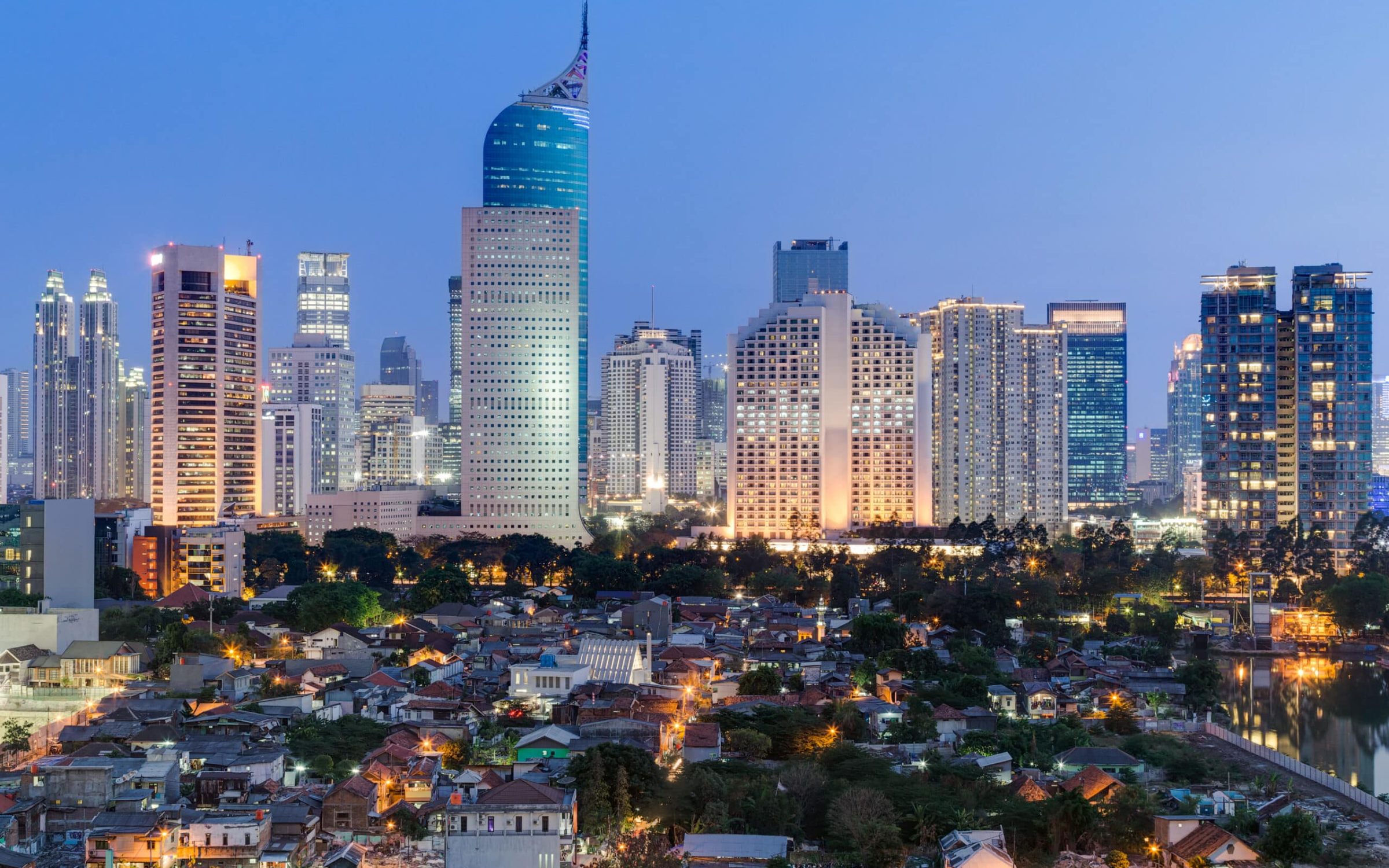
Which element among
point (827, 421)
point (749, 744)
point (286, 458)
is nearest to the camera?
point (749, 744)

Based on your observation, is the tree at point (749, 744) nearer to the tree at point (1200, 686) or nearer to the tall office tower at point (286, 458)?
the tree at point (1200, 686)

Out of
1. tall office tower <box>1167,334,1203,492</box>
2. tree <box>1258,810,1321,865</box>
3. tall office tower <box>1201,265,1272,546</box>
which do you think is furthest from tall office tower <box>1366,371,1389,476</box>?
tree <box>1258,810,1321,865</box>

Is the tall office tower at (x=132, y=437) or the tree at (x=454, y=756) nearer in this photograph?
the tree at (x=454, y=756)

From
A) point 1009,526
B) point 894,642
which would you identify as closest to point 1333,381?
point 1009,526

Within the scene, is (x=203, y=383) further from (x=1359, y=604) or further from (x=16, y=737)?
(x=1359, y=604)

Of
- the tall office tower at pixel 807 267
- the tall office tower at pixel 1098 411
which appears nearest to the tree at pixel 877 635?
the tall office tower at pixel 807 267

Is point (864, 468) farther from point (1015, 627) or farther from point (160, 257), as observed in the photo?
point (160, 257)

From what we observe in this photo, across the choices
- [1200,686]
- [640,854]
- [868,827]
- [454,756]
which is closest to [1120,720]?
[1200,686]
